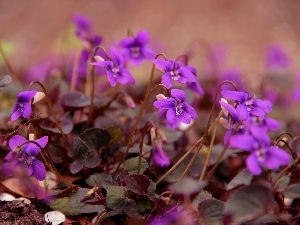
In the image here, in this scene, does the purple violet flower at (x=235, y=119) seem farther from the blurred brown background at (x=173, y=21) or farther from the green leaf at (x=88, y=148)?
the blurred brown background at (x=173, y=21)

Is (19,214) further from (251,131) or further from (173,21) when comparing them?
(173,21)

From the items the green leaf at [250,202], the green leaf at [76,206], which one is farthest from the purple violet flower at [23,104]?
the green leaf at [250,202]

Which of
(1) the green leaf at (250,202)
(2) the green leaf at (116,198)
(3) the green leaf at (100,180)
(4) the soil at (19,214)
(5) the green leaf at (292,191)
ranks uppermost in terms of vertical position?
→ (1) the green leaf at (250,202)

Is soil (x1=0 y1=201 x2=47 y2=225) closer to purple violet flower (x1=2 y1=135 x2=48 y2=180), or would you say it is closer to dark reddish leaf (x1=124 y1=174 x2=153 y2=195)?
purple violet flower (x1=2 y1=135 x2=48 y2=180)

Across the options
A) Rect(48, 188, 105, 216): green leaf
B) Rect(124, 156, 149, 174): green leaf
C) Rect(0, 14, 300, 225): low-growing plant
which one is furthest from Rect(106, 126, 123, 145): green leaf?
Rect(48, 188, 105, 216): green leaf

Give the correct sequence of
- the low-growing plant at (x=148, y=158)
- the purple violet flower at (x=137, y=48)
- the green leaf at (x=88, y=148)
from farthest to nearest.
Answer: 1. the purple violet flower at (x=137, y=48)
2. the green leaf at (x=88, y=148)
3. the low-growing plant at (x=148, y=158)
